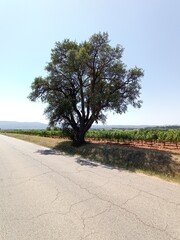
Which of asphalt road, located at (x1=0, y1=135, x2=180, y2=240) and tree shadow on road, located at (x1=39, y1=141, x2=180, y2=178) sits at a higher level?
tree shadow on road, located at (x1=39, y1=141, x2=180, y2=178)

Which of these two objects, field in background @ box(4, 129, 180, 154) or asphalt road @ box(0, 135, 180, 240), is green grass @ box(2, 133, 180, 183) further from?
field in background @ box(4, 129, 180, 154)

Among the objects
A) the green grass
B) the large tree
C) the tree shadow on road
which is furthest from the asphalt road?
the large tree

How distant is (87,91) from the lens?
78.7 feet

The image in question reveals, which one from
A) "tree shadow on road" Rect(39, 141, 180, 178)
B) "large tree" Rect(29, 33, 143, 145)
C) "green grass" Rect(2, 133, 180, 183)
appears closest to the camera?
"green grass" Rect(2, 133, 180, 183)

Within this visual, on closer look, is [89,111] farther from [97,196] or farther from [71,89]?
[97,196]

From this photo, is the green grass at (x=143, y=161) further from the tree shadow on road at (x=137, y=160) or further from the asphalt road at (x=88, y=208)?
the asphalt road at (x=88, y=208)

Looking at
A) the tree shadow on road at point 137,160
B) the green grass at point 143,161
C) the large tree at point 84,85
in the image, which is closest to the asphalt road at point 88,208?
the green grass at point 143,161

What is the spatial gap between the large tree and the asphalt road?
41.8 feet

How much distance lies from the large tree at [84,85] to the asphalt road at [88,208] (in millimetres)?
12755

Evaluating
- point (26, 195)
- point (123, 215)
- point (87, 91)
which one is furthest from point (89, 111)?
point (123, 215)

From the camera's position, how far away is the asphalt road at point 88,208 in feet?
14.6

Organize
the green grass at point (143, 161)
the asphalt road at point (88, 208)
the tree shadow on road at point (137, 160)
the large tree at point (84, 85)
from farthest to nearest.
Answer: the large tree at point (84, 85)
the tree shadow on road at point (137, 160)
the green grass at point (143, 161)
the asphalt road at point (88, 208)

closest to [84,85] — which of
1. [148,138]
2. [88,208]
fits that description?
[148,138]

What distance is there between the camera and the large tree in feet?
71.2
